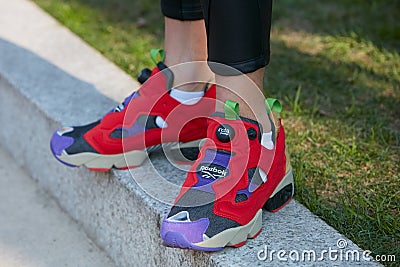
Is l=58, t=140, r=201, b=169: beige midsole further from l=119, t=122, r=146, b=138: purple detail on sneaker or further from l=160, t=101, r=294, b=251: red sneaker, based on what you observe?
l=160, t=101, r=294, b=251: red sneaker

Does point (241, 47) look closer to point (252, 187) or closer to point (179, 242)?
point (252, 187)

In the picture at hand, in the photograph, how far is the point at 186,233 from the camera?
1291 millimetres

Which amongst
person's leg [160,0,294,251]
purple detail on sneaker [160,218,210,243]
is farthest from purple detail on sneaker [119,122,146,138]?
purple detail on sneaker [160,218,210,243]

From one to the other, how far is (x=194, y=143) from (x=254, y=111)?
30cm

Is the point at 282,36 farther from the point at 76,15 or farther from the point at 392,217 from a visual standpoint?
the point at 392,217

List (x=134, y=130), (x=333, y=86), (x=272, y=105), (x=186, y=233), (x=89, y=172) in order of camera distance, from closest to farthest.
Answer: (x=186, y=233) < (x=272, y=105) < (x=134, y=130) < (x=89, y=172) < (x=333, y=86)

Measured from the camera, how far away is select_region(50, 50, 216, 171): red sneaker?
62.4 inches

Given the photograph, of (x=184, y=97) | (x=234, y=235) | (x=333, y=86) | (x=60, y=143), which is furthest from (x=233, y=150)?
(x=333, y=86)

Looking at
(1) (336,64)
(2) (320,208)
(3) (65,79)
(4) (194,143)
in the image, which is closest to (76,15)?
(3) (65,79)

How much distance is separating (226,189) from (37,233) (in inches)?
27.1

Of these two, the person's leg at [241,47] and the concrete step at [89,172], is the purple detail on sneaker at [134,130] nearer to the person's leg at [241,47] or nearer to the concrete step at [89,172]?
the concrete step at [89,172]

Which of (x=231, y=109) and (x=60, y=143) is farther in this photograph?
(x=60, y=143)

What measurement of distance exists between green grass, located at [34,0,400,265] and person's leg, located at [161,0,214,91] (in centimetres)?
34

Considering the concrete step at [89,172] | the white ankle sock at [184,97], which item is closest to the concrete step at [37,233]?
the concrete step at [89,172]
